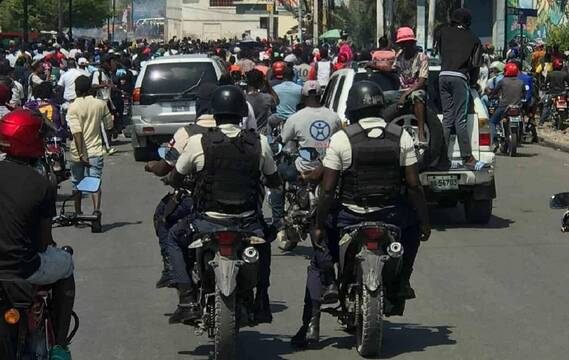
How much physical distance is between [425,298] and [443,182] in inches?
153

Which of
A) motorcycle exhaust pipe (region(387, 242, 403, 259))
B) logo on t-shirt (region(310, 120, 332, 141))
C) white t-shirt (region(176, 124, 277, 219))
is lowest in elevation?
motorcycle exhaust pipe (region(387, 242, 403, 259))

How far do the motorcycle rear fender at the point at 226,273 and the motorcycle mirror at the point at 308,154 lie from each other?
4.52m

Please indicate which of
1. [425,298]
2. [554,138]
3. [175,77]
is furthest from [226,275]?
[554,138]

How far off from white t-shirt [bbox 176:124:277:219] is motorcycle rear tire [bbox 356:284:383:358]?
93 cm

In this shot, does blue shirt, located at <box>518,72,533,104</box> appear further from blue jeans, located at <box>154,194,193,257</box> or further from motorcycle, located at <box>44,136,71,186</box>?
blue jeans, located at <box>154,194,193,257</box>

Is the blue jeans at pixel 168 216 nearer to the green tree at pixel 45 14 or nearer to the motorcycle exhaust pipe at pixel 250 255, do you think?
the motorcycle exhaust pipe at pixel 250 255

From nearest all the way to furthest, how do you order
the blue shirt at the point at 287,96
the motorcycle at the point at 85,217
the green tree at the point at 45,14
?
the motorcycle at the point at 85,217, the blue shirt at the point at 287,96, the green tree at the point at 45,14

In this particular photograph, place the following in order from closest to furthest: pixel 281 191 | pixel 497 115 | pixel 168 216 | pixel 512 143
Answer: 1. pixel 168 216
2. pixel 281 191
3. pixel 512 143
4. pixel 497 115

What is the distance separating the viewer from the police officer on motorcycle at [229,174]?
7.50 metres

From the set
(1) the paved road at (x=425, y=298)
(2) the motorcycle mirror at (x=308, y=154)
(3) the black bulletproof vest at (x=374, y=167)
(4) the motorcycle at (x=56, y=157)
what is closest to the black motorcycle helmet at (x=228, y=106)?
(3) the black bulletproof vest at (x=374, y=167)

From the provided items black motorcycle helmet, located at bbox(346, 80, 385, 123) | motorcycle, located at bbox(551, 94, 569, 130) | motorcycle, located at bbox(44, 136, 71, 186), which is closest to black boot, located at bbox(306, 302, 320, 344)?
black motorcycle helmet, located at bbox(346, 80, 385, 123)

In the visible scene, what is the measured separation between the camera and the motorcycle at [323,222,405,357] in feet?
25.1

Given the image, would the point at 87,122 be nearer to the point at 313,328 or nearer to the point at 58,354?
the point at 313,328

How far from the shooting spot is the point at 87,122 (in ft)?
Result: 46.6
